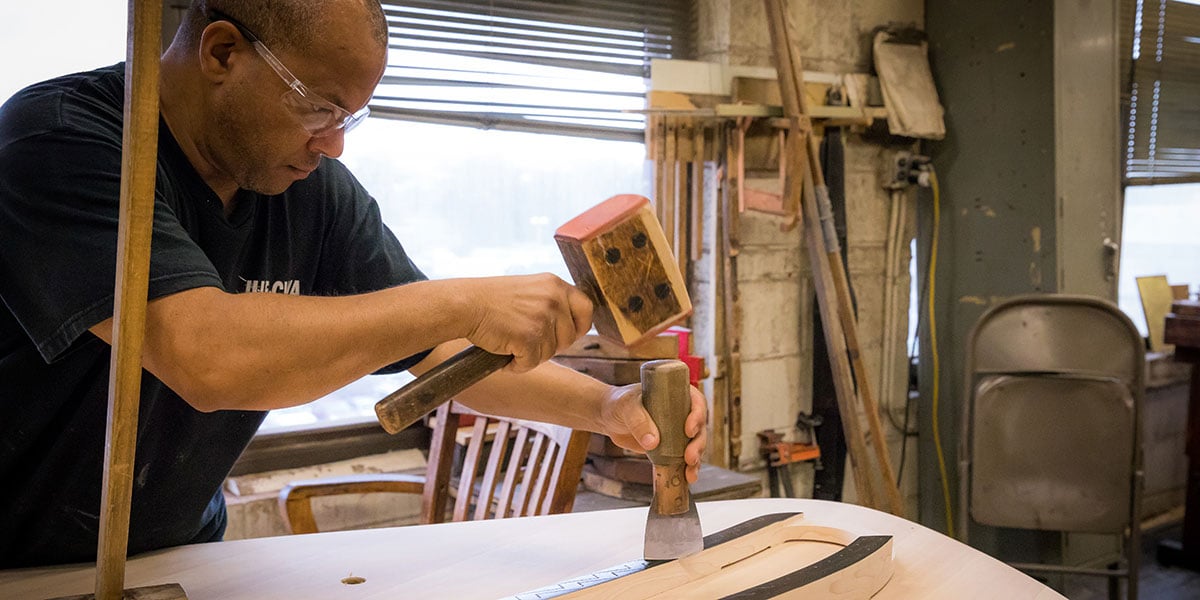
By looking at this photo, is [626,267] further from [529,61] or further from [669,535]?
[529,61]

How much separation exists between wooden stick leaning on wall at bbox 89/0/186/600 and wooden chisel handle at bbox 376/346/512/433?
259mm

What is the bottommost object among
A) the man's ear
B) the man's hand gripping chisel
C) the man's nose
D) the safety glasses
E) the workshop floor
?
the workshop floor

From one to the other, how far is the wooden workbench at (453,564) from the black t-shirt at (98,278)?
0.10m

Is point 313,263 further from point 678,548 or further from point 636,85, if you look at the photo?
point 636,85

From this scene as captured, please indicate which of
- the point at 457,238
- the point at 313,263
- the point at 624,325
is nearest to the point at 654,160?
the point at 457,238

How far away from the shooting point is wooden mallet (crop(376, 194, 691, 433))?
3.78 feet

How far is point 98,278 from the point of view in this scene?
1.01 metres

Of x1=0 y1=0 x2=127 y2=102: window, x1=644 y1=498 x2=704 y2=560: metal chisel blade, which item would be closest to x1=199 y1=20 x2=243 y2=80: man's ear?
x1=644 y1=498 x2=704 y2=560: metal chisel blade

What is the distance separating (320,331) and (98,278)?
0.76 feet

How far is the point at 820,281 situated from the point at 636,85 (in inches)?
37.6

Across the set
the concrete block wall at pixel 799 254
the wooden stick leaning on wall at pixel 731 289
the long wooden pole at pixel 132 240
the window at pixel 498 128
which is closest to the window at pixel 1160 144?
the concrete block wall at pixel 799 254

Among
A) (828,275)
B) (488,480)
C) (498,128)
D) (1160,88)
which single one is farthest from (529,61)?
(1160,88)

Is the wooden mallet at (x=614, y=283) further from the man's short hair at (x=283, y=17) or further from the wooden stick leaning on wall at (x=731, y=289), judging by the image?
the wooden stick leaning on wall at (x=731, y=289)

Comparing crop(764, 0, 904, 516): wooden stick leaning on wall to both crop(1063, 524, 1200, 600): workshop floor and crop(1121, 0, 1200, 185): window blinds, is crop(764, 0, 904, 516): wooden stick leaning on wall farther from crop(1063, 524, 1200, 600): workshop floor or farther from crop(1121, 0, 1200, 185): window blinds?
crop(1121, 0, 1200, 185): window blinds
